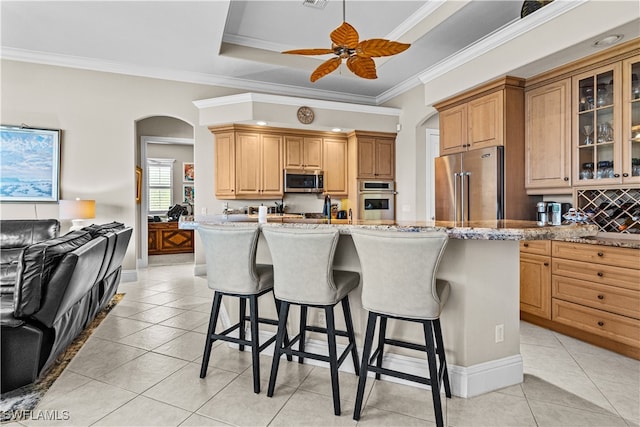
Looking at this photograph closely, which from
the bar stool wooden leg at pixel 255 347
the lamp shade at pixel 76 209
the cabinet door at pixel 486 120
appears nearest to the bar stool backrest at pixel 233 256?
the bar stool wooden leg at pixel 255 347

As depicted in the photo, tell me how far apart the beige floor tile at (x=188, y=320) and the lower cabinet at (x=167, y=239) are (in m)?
4.46

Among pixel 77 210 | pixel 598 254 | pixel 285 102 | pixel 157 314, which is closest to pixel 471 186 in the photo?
pixel 598 254

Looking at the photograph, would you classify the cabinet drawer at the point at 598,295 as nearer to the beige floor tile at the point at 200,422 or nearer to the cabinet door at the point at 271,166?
the beige floor tile at the point at 200,422

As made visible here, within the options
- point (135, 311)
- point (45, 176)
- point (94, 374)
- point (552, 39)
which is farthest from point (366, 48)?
point (45, 176)

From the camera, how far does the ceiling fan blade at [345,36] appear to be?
267 centimetres

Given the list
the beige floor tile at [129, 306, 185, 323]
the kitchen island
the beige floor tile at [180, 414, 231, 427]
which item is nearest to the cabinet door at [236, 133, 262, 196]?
the beige floor tile at [129, 306, 185, 323]

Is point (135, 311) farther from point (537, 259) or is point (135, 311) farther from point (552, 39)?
point (552, 39)

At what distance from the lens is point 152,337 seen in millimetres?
3027

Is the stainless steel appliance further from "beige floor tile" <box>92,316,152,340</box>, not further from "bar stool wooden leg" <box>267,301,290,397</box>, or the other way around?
"bar stool wooden leg" <box>267,301,290,397</box>

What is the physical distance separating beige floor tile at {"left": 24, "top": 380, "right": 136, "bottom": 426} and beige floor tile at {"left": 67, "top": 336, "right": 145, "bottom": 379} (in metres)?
0.19

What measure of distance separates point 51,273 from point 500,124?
3.98m

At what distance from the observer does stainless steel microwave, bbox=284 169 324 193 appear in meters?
5.83

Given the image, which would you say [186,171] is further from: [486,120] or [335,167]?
[486,120]

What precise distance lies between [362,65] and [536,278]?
2545 millimetres
